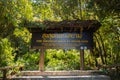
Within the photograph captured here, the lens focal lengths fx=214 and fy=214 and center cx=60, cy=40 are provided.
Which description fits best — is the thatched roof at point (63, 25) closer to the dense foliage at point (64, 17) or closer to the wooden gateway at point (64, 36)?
the wooden gateway at point (64, 36)

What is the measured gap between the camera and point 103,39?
1416 centimetres

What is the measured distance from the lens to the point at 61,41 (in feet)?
36.6

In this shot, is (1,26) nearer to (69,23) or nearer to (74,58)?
(69,23)

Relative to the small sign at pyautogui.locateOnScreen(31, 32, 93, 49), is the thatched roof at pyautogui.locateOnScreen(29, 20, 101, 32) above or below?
above

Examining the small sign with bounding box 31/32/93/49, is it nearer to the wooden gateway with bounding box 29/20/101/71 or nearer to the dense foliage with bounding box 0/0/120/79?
the wooden gateway with bounding box 29/20/101/71

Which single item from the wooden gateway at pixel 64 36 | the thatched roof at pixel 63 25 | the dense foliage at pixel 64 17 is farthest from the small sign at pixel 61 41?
the dense foliage at pixel 64 17

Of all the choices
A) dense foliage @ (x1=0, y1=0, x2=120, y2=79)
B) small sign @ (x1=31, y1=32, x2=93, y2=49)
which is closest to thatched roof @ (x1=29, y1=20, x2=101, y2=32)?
small sign @ (x1=31, y1=32, x2=93, y2=49)

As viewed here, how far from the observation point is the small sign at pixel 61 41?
1113 cm

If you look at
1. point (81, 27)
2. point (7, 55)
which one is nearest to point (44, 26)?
point (81, 27)

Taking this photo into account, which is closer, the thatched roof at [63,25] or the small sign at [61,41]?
the thatched roof at [63,25]

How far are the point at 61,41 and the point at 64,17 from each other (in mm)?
4261

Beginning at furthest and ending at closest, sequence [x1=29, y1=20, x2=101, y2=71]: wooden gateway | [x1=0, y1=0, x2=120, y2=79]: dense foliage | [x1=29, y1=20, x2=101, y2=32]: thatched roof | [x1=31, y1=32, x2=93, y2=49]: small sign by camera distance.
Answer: [x1=31, y1=32, x2=93, y2=49]: small sign < [x1=29, y1=20, x2=101, y2=71]: wooden gateway < [x1=29, y1=20, x2=101, y2=32]: thatched roof < [x1=0, y1=0, x2=120, y2=79]: dense foliage

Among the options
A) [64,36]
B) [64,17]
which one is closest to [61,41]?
[64,36]

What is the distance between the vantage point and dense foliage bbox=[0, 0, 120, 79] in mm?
9640
